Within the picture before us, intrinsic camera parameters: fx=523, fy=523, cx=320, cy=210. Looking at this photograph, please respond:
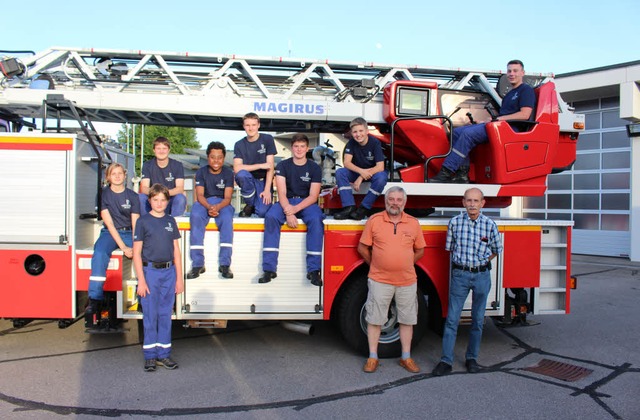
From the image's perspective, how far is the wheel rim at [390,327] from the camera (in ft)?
18.0

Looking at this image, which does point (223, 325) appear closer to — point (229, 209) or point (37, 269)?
point (229, 209)

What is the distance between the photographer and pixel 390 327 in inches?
217

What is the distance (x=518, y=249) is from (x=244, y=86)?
147 inches

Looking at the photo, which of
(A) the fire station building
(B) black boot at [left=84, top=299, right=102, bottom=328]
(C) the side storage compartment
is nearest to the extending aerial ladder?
(C) the side storage compartment

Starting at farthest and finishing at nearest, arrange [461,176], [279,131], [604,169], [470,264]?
[604,169] → [279,131] → [461,176] → [470,264]

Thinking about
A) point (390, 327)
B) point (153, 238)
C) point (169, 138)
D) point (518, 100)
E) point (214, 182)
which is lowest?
point (390, 327)

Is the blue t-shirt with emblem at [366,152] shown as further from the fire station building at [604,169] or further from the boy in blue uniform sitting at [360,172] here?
the fire station building at [604,169]

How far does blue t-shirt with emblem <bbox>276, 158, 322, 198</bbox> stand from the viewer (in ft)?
18.3

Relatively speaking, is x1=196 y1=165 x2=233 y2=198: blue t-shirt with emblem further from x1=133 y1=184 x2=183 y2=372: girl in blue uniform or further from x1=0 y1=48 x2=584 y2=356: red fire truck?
x1=133 y1=184 x2=183 y2=372: girl in blue uniform

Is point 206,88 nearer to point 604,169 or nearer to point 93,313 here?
point 93,313

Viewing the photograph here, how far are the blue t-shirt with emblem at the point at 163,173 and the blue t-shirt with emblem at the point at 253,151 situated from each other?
73cm

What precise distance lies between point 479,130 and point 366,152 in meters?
1.26

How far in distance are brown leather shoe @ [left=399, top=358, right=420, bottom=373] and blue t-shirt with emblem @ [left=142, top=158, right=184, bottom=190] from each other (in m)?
3.13

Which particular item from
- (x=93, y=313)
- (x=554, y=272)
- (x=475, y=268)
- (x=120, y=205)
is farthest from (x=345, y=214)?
(x=93, y=313)
